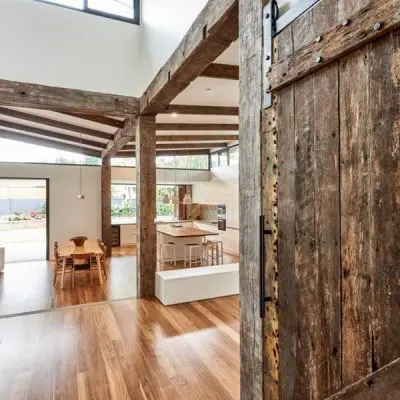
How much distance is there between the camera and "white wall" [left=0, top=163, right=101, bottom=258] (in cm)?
784

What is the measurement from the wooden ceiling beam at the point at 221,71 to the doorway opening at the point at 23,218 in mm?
7040

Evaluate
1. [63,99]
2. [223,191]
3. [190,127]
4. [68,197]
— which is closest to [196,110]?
[190,127]

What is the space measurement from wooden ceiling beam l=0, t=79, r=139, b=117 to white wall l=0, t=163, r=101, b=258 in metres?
4.69

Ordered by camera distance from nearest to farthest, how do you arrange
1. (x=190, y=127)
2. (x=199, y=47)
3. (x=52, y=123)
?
(x=199, y=47) < (x=190, y=127) < (x=52, y=123)

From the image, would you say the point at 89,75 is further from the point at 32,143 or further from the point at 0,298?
the point at 32,143

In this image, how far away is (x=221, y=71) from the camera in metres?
3.21

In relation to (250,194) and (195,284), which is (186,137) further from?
(250,194)

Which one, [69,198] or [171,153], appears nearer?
[69,198]

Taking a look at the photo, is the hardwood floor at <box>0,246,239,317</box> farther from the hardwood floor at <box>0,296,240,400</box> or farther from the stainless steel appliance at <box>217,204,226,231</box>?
the stainless steel appliance at <box>217,204,226,231</box>

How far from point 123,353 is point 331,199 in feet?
8.21

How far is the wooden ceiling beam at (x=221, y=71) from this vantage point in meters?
3.17

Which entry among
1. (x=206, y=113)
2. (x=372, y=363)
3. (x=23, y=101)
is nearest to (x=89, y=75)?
(x=23, y=101)

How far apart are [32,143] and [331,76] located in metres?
8.52

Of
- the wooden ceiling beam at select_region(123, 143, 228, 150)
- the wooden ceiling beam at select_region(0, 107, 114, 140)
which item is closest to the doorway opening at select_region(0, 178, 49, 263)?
the wooden ceiling beam at select_region(0, 107, 114, 140)
